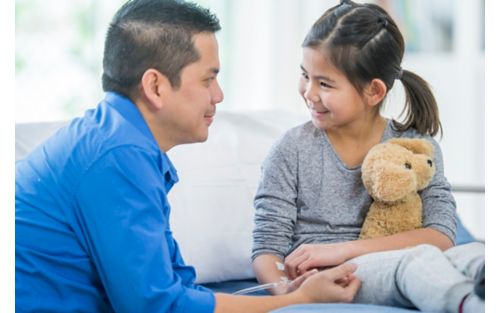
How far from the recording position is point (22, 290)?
110 cm

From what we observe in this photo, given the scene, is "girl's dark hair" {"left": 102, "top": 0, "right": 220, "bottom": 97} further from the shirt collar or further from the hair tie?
the hair tie

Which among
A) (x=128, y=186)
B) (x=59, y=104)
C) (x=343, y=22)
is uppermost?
(x=343, y=22)

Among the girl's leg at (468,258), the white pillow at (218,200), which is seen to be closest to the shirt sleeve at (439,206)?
the girl's leg at (468,258)

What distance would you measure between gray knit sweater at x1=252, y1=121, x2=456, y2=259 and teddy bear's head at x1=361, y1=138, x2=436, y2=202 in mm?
49

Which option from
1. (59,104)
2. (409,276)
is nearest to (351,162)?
(409,276)

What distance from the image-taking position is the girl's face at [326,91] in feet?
4.62

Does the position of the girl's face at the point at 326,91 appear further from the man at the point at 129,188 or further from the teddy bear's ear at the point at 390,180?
the man at the point at 129,188

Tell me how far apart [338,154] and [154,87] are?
420 millimetres

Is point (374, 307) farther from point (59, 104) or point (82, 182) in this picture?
point (59, 104)

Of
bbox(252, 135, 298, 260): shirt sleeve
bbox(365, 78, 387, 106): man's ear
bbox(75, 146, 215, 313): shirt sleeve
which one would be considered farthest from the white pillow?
bbox(75, 146, 215, 313): shirt sleeve

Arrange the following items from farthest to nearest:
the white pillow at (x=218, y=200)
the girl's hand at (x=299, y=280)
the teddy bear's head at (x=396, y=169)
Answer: the white pillow at (x=218, y=200)
the teddy bear's head at (x=396, y=169)
the girl's hand at (x=299, y=280)

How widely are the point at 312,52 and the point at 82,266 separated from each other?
548 millimetres

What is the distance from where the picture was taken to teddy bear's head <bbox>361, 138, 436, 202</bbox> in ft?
4.49

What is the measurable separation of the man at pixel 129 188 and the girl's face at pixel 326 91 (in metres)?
0.22
